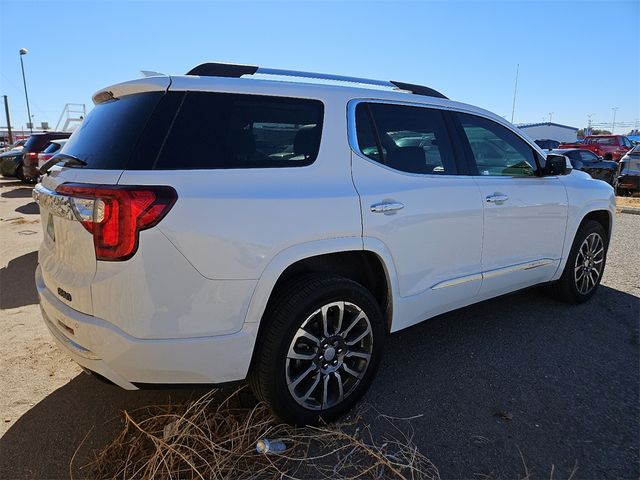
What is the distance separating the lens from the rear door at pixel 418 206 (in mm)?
2820

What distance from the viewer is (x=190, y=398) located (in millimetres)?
2852

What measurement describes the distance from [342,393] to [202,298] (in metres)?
1.08

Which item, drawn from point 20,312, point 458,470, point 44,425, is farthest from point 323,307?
point 20,312

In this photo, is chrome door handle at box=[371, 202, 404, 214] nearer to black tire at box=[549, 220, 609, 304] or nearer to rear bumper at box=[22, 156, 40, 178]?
black tire at box=[549, 220, 609, 304]

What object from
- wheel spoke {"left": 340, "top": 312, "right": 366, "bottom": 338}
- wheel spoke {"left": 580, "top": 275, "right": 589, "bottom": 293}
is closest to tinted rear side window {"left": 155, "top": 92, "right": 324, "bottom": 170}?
wheel spoke {"left": 340, "top": 312, "right": 366, "bottom": 338}

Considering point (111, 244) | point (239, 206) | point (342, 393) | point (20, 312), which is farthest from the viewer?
point (20, 312)

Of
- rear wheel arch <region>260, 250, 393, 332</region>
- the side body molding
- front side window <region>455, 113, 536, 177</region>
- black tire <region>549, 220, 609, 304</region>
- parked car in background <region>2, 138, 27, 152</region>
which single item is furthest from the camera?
parked car in background <region>2, 138, 27, 152</region>

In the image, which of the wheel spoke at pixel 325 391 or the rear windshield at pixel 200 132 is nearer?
the rear windshield at pixel 200 132

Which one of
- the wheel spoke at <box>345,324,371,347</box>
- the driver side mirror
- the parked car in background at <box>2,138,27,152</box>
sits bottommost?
the wheel spoke at <box>345,324,371,347</box>

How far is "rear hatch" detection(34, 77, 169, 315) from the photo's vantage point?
7.22 ft

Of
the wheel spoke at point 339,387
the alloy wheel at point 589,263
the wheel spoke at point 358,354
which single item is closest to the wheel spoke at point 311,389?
the wheel spoke at point 339,387

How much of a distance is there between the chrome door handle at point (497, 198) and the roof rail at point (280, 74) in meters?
0.84

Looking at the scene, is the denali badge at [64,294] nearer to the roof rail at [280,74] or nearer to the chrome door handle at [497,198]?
the roof rail at [280,74]

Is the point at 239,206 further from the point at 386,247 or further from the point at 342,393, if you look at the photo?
the point at 342,393
